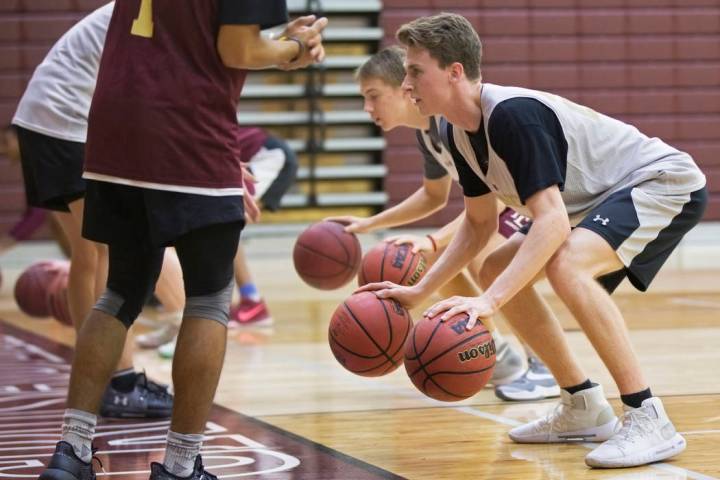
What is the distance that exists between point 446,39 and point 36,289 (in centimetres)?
422

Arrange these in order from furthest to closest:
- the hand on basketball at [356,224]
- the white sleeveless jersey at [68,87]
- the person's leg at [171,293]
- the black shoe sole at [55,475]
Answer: the person's leg at [171,293]
the hand on basketball at [356,224]
the white sleeveless jersey at [68,87]
the black shoe sole at [55,475]

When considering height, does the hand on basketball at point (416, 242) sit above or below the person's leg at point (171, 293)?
above

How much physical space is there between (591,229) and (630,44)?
331 inches

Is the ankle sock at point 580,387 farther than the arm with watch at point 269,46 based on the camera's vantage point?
Yes

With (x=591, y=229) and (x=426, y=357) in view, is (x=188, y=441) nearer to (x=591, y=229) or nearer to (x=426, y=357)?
(x=426, y=357)

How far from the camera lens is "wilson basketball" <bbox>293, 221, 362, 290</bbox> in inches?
187

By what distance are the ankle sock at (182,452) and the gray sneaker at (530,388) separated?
5.49ft

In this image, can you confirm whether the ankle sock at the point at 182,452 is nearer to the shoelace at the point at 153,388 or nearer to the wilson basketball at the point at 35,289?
the shoelace at the point at 153,388

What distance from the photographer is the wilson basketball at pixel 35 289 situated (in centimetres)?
669

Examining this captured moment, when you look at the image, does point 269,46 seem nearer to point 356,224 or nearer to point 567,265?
point 567,265

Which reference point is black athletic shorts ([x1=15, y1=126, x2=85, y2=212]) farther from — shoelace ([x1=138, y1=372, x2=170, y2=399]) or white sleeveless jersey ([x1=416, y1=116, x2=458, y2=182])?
white sleeveless jersey ([x1=416, y1=116, x2=458, y2=182])

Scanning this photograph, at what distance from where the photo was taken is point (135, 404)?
159 inches

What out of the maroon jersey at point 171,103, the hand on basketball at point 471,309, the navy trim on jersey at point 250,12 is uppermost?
the navy trim on jersey at point 250,12

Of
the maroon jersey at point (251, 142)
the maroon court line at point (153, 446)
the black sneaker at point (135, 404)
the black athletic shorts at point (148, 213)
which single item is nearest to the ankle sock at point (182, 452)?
the maroon court line at point (153, 446)
